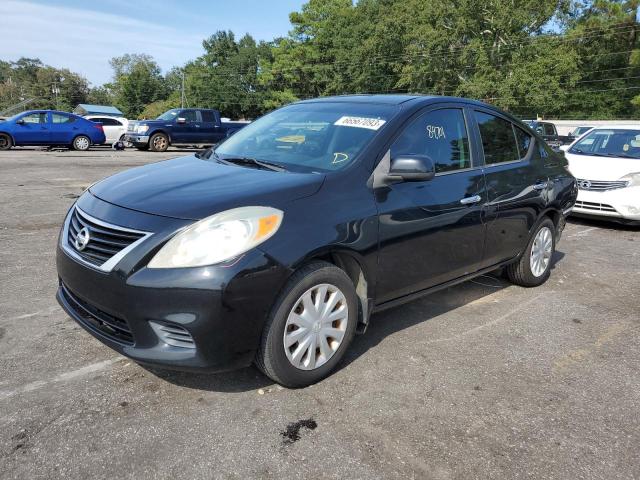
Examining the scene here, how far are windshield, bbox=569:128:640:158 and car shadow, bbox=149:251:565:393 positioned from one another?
11.1ft

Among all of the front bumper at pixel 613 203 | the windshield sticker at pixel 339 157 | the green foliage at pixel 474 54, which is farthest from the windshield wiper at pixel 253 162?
the green foliage at pixel 474 54

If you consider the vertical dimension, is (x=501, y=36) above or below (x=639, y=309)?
above

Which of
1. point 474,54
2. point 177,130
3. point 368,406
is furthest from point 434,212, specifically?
point 474,54

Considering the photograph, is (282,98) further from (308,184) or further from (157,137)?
(308,184)

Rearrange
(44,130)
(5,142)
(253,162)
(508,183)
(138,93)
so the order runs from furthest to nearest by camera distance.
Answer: (138,93), (44,130), (5,142), (508,183), (253,162)

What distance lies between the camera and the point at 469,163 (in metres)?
3.92

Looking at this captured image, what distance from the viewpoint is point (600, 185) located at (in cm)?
779

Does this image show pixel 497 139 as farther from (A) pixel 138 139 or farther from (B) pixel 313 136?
(A) pixel 138 139

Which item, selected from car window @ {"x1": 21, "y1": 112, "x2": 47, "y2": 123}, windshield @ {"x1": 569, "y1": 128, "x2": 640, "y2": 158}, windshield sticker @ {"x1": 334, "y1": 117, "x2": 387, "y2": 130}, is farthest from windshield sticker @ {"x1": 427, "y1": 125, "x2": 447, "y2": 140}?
car window @ {"x1": 21, "y1": 112, "x2": 47, "y2": 123}

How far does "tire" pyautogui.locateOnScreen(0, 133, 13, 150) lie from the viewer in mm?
18250

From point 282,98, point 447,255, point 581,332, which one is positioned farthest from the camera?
point 282,98

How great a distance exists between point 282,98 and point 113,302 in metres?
68.1

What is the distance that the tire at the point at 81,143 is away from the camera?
19594 millimetres

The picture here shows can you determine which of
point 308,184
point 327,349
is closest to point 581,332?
point 327,349
